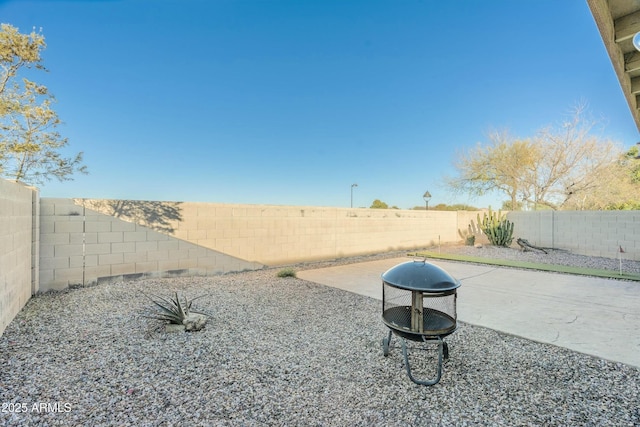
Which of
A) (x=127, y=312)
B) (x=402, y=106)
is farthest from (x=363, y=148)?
(x=127, y=312)

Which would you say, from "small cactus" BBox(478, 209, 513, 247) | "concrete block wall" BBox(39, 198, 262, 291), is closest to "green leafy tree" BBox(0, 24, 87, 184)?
"concrete block wall" BBox(39, 198, 262, 291)

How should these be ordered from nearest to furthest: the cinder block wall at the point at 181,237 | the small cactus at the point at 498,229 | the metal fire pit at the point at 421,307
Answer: the metal fire pit at the point at 421,307
the cinder block wall at the point at 181,237
the small cactus at the point at 498,229

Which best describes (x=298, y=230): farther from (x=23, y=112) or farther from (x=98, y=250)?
(x=23, y=112)

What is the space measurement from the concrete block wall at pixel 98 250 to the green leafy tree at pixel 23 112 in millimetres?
5978

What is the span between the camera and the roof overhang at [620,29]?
2.24m

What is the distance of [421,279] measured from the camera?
7.98 feet

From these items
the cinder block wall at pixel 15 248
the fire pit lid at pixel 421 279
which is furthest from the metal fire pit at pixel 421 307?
the cinder block wall at pixel 15 248

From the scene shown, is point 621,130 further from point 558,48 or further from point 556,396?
point 556,396

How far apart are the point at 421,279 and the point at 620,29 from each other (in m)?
2.89

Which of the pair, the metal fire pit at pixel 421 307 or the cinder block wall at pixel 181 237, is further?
the cinder block wall at pixel 181 237

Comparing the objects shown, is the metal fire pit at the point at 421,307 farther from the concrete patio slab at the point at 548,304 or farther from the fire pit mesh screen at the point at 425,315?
the concrete patio slab at the point at 548,304

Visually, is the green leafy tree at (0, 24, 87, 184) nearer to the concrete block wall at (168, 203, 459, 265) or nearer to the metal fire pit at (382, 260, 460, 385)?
the concrete block wall at (168, 203, 459, 265)

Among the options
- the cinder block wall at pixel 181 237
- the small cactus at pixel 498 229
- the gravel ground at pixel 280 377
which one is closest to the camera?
the gravel ground at pixel 280 377

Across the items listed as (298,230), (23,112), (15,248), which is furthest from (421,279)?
(23,112)
